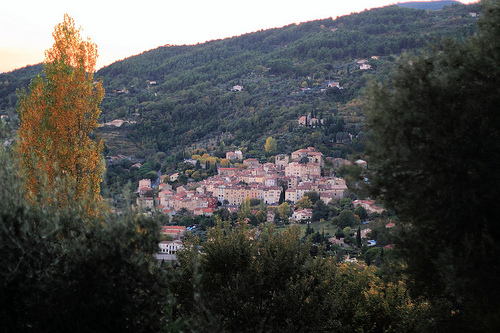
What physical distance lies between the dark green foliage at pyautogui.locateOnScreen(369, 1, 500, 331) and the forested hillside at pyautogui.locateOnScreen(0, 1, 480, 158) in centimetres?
3998

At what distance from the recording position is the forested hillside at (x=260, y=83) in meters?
58.7

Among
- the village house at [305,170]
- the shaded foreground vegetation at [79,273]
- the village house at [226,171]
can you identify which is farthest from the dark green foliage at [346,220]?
the shaded foreground vegetation at [79,273]

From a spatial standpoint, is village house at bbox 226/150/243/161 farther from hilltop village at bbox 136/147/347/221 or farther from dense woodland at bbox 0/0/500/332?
dense woodland at bbox 0/0/500/332

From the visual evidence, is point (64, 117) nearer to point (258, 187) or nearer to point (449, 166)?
point (449, 166)

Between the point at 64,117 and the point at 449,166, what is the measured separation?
21.1ft

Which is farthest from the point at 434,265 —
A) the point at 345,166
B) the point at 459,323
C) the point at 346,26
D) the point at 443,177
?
the point at 346,26

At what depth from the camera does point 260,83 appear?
84812 millimetres

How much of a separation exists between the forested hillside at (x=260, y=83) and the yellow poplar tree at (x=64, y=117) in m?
37.9

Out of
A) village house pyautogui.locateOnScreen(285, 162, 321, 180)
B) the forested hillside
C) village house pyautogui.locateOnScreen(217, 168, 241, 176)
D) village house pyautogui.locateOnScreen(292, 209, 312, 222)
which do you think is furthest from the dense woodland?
village house pyautogui.locateOnScreen(217, 168, 241, 176)

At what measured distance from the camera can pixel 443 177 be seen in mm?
4461

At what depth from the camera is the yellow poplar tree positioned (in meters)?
7.56

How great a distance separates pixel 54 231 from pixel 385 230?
3.60m

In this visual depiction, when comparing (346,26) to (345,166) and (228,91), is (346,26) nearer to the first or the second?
(228,91)

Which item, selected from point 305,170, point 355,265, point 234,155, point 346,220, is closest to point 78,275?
point 355,265
